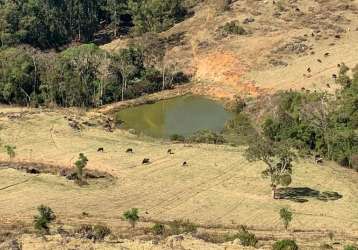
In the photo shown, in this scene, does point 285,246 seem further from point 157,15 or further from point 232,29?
point 157,15

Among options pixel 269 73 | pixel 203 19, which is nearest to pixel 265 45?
pixel 269 73

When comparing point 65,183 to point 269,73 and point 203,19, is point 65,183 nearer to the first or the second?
point 269,73

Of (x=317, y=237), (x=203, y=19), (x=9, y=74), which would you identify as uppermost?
(x=203, y=19)

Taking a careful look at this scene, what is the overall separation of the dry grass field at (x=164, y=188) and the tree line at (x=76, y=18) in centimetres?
4365

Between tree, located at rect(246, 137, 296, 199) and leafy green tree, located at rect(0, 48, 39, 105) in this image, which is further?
leafy green tree, located at rect(0, 48, 39, 105)

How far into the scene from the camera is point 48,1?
136 metres

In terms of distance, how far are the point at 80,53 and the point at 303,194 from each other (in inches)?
2189

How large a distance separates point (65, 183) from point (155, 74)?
5072cm

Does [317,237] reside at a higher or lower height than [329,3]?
lower

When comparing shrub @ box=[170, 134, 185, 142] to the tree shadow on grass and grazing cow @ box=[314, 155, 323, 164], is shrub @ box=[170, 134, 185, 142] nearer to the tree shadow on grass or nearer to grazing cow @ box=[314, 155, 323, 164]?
grazing cow @ box=[314, 155, 323, 164]

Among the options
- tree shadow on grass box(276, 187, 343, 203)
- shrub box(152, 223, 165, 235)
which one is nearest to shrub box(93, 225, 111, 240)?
shrub box(152, 223, 165, 235)

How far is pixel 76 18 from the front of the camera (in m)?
140

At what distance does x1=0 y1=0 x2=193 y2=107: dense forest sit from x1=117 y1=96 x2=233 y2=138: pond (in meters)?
5.30

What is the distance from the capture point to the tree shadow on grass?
69.2 metres
